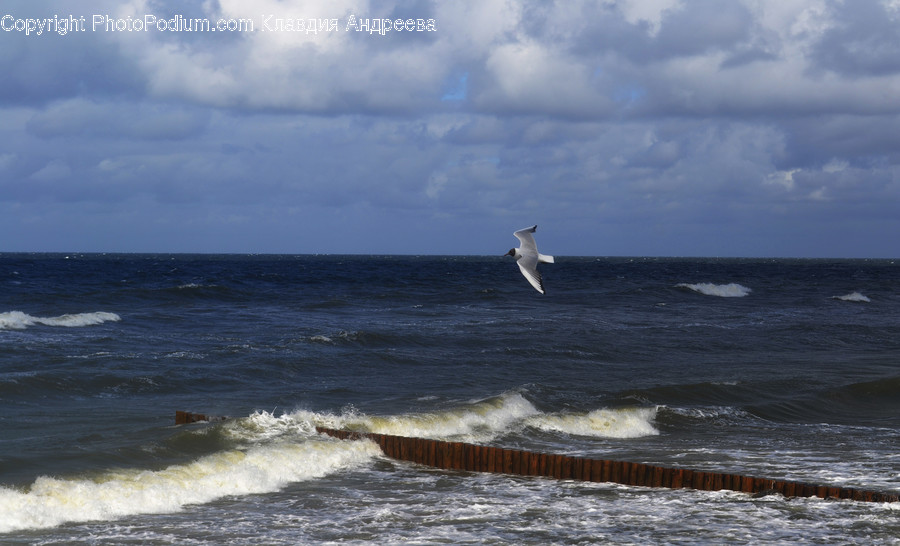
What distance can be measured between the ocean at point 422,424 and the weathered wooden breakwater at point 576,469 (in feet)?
0.66

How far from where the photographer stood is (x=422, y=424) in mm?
15656

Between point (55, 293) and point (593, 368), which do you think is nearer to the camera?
point (593, 368)

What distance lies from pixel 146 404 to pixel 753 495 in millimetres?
11118

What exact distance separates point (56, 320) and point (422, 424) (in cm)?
2278

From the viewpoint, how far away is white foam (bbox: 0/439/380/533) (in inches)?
400

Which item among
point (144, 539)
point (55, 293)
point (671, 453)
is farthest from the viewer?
point (55, 293)

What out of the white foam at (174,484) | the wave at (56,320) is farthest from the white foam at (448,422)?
the wave at (56,320)

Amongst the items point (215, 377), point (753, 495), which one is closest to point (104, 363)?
point (215, 377)

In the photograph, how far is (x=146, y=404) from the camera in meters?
17.4

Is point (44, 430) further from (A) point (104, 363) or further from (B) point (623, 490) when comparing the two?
(B) point (623, 490)

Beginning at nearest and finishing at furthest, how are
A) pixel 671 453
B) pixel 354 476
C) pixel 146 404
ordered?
pixel 354 476 < pixel 671 453 < pixel 146 404

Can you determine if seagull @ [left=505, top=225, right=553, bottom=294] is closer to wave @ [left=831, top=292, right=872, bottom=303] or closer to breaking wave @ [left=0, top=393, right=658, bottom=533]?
breaking wave @ [left=0, top=393, right=658, bottom=533]

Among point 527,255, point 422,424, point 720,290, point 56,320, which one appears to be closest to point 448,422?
point 422,424

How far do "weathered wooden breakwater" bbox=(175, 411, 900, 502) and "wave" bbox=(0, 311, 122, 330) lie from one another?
70.5 ft
